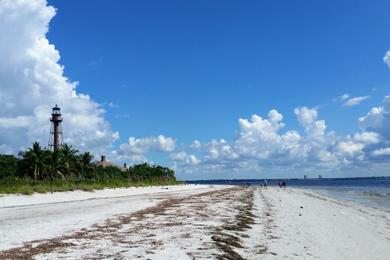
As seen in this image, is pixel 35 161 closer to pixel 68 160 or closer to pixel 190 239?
pixel 68 160

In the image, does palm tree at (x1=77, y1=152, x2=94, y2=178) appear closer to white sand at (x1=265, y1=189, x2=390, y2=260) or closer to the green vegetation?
the green vegetation

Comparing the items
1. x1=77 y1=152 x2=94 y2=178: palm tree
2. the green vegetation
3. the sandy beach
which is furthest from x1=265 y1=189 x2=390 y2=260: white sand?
x1=77 y1=152 x2=94 y2=178: palm tree

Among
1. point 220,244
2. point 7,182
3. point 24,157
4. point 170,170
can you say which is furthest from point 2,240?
point 170,170

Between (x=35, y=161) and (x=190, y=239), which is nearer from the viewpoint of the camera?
(x=190, y=239)

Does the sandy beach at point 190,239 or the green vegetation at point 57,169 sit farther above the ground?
the green vegetation at point 57,169

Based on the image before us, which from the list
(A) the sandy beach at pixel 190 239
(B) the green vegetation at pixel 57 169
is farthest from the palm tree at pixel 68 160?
(A) the sandy beach at pixel 190 239

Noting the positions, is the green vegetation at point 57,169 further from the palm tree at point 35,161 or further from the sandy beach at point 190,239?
the sandy beach at point 190,239

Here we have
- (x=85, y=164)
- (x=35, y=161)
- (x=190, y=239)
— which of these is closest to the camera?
(x=190, y=239)

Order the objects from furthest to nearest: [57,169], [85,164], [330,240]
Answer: [85,164]
[57,169]
[330,240]

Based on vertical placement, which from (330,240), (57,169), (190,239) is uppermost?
(57,169)

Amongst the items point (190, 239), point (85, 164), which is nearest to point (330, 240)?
point (190, 239)

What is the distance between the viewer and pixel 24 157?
70.3 meters

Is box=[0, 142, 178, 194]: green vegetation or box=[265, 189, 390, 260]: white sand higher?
box=[0, 142, 178, 194]: green vegetation

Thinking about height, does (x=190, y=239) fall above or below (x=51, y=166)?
below
